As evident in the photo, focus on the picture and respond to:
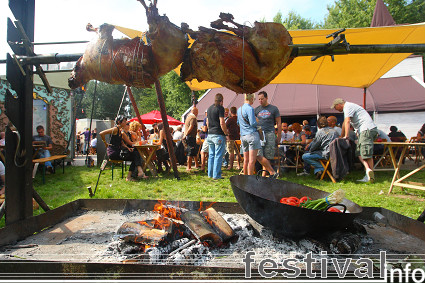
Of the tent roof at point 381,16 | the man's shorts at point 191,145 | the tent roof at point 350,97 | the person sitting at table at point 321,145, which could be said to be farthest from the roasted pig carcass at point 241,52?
the tent roof at point 381,16

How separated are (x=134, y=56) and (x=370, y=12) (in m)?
34.0

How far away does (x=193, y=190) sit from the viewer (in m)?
5.83

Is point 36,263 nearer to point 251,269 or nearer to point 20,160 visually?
point 20,160

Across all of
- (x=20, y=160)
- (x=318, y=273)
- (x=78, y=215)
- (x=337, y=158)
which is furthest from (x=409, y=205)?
(x=20, y=160)

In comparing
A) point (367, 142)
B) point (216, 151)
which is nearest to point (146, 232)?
point (216, 151)

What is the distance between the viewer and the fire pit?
1880 mm

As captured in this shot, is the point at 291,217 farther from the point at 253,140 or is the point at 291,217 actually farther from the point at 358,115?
the point at 358,115

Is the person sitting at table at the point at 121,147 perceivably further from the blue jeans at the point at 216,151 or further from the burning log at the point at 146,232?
the burning log at the point at 146,232

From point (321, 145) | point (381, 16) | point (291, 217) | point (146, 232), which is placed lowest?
point (146, 232)

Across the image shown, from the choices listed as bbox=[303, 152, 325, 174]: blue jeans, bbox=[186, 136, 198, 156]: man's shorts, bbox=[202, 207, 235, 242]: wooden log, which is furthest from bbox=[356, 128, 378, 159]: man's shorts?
bbox=[202, 207, 235, 242]: wooden log

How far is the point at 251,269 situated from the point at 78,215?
2750 mm

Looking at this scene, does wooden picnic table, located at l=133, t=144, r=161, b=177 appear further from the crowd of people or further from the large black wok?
the large black wok

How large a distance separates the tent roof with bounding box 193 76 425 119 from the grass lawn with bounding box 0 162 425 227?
282 inches

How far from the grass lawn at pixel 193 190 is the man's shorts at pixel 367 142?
0.76m
